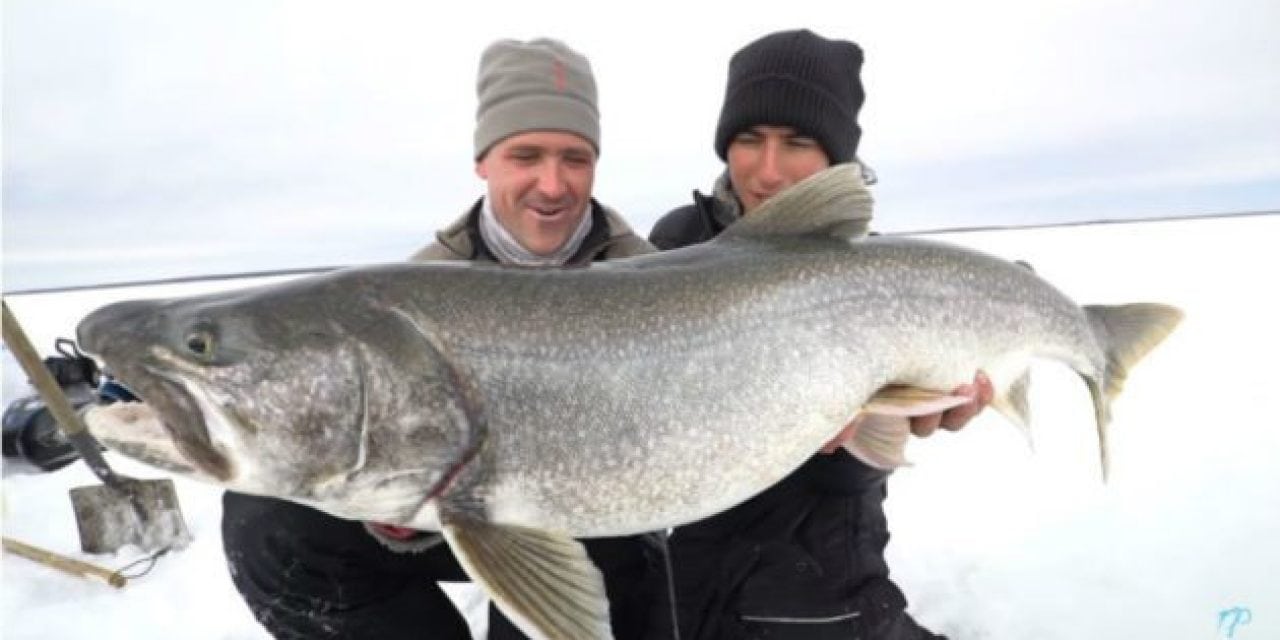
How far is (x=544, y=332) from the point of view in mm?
2080

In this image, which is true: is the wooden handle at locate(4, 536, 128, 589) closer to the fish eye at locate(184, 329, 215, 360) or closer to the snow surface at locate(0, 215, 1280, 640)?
the snow surface at locate(0, 215, 1280, 640)

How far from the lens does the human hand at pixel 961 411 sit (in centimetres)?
267

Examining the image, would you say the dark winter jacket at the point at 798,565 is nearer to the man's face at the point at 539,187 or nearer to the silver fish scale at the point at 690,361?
the silver fish scale at the point at 690,361

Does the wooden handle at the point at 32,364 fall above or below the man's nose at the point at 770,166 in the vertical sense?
below

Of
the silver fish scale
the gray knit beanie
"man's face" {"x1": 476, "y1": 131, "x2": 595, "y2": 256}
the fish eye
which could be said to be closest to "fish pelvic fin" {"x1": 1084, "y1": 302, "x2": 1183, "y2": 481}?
the silver fish scale

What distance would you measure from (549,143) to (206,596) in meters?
2.97

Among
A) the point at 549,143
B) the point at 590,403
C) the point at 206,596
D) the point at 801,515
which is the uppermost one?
the point at 549,143

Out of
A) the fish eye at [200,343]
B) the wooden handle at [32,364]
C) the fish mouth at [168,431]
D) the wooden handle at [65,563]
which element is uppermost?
the fish eye at [200,343]

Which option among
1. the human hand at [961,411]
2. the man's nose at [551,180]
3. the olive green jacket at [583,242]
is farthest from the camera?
the olive green jacket at [583,242]

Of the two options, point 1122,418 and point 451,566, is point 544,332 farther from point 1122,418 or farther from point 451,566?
point 1122,418

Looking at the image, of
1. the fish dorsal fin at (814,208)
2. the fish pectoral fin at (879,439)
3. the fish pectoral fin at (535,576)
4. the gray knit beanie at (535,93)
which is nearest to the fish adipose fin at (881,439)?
the fish pectoral fin at (879,439)

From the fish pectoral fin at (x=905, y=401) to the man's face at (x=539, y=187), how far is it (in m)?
1.54

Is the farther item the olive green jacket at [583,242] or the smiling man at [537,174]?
the olive green jacket at [583,242]

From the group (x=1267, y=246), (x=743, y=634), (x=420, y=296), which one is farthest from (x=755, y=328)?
(x=1267, y=246)
